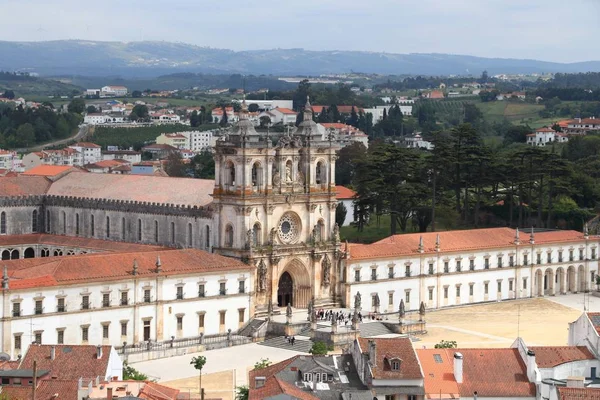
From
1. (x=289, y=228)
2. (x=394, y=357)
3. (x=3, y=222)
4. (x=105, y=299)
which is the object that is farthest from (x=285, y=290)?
(x=394, y=357)

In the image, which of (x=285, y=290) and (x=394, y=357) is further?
(x=285, y=290)

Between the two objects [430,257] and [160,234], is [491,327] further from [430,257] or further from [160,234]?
[160,234]

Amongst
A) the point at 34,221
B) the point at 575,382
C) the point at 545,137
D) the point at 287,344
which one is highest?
the point at 575,382

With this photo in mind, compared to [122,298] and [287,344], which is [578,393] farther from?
[122,298]

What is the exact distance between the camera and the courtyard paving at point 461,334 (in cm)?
7431

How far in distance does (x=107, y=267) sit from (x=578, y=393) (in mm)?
33833

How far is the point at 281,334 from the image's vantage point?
85562mm

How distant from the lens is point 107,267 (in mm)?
81188

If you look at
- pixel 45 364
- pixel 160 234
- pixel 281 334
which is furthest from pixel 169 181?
pixel 45 364

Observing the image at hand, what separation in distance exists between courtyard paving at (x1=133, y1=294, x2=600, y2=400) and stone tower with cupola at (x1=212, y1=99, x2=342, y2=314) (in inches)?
98.3

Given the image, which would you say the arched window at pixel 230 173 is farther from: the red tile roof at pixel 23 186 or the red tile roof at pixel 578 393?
the red tile roof at pixel 578 393

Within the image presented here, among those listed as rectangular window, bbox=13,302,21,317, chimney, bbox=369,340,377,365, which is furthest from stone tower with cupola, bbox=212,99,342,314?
chimney, bbox=369,340,377,365

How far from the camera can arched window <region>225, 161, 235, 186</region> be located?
294ft

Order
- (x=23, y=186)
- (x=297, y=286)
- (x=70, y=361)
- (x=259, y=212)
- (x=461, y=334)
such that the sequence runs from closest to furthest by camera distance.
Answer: (x=70, y=361), (x=461, y=334), (x=259, y=212), (x=297, y=286), (x=23, y=186)
